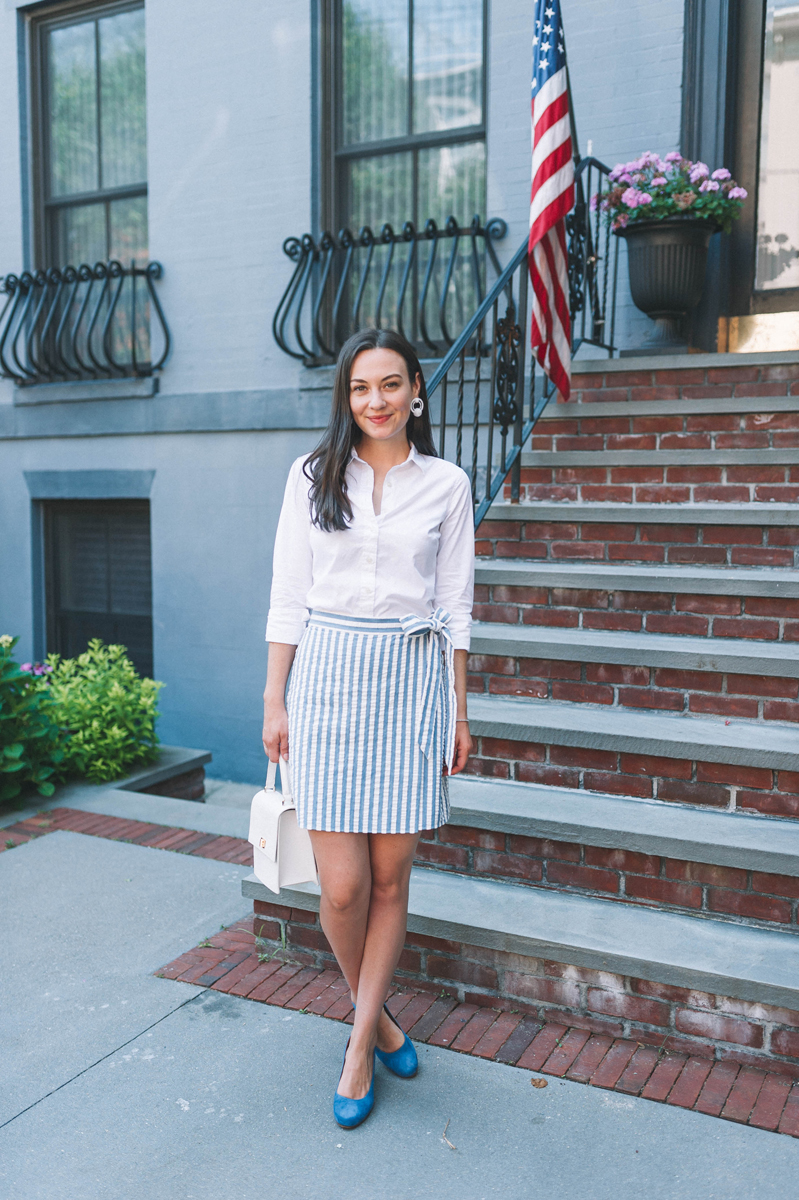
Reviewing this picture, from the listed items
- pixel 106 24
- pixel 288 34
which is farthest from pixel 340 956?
pixel 106 24

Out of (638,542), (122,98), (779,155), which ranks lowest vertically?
(638,542)

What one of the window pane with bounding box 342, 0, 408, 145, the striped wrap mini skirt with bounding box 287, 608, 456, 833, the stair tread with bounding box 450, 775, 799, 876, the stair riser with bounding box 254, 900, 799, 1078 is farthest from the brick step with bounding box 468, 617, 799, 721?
the window pane with bounding box 342, 0, 408, 145

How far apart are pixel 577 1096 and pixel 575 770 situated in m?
1.02

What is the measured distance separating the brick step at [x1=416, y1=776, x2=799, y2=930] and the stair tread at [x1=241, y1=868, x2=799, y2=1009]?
0.05 metres

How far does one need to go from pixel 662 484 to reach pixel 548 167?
1.42 m

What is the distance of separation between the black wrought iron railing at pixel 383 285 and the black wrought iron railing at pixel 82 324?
99 centimetres

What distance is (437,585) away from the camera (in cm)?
229

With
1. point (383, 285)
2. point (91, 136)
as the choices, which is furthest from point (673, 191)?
point (91, 136)

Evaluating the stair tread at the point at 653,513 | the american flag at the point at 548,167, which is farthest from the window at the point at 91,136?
the stair tread at the point at 653,513

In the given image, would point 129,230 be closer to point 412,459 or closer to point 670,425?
point 670,425

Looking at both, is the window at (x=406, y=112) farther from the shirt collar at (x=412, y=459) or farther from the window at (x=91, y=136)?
the shirt collar at (x=412, y=459)

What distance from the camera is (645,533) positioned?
3.85 metres

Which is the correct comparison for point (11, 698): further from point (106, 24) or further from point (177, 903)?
point (106, 24)

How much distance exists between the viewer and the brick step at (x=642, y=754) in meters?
2.82
